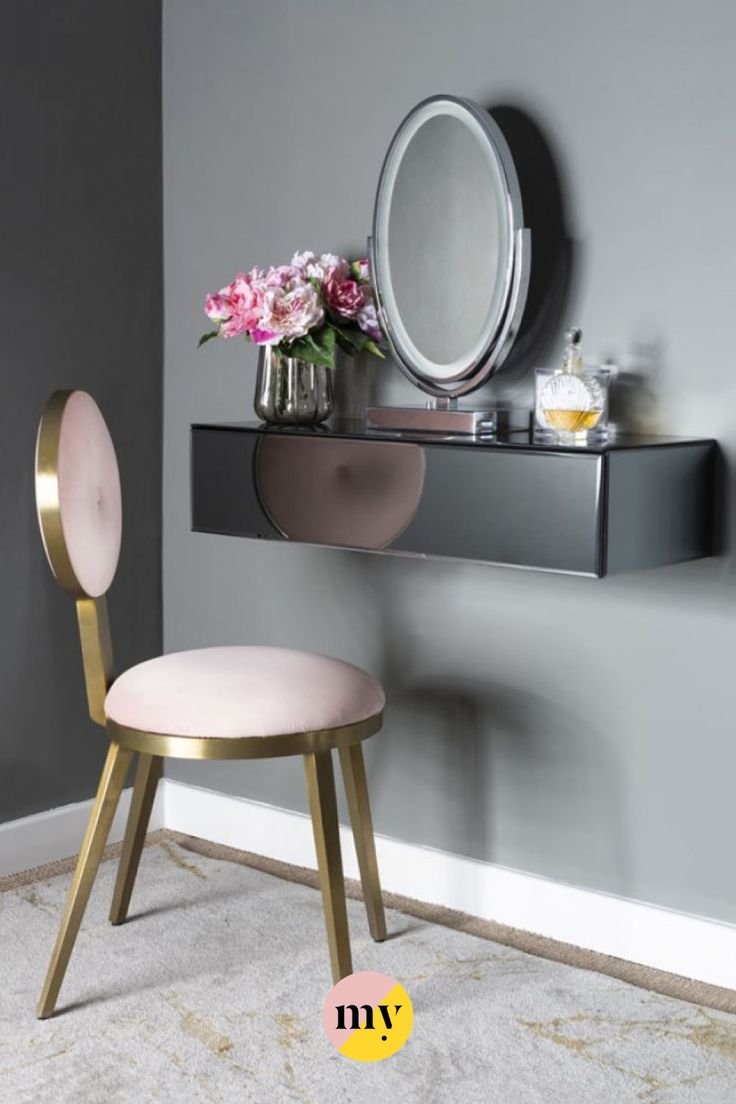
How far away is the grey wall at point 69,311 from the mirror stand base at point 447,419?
2.23ft

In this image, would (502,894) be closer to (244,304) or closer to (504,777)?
(504,777)

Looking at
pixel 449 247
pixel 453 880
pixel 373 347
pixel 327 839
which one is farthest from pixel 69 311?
pixel 453 880

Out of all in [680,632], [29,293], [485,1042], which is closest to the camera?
[485,1042]

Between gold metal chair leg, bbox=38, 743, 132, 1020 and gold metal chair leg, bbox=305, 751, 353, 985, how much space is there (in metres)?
0.30

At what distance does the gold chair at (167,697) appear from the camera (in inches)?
82.3

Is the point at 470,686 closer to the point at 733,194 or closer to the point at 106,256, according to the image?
the point at 733,194

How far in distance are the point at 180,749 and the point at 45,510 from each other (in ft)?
1.36

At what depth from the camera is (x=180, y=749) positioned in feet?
6.84

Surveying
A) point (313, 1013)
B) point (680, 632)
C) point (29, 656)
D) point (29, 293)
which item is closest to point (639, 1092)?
point (313, 1013)

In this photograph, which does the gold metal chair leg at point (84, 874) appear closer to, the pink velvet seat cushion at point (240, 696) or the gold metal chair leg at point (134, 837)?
the pink velvet seat cushion at point (240, 696)

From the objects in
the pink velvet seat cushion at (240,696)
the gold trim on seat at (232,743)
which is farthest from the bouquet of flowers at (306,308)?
the gold trim on seat at (232,743)

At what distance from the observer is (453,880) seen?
259cm

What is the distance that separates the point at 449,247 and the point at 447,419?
0.30m

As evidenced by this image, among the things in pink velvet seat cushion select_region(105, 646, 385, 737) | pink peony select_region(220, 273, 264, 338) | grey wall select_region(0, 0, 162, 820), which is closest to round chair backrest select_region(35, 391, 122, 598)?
pink velvet seat cushion select_region(105, 646, 385, 737)
